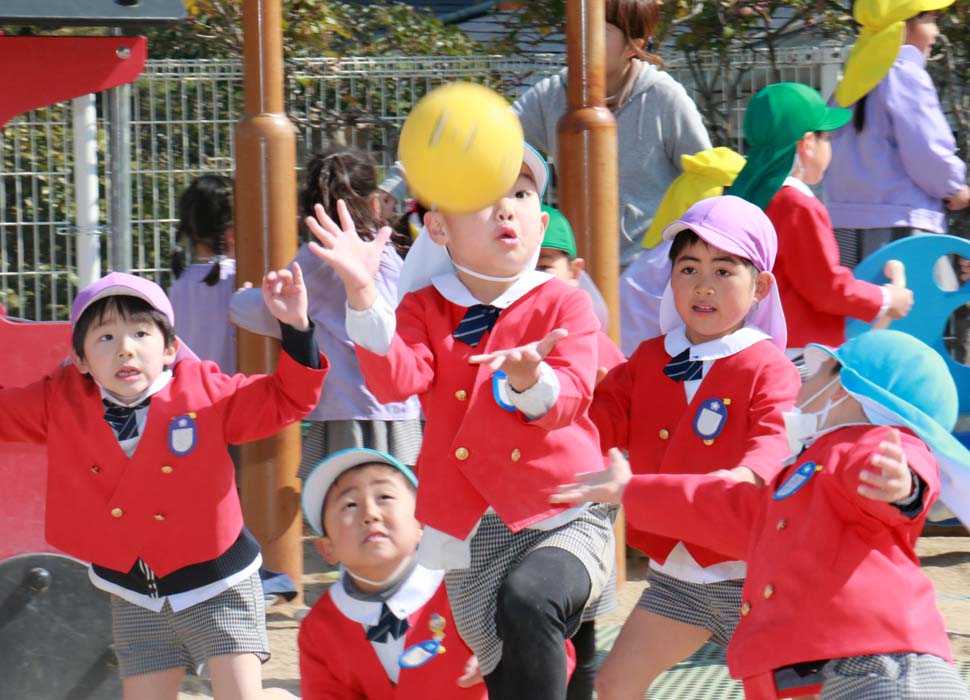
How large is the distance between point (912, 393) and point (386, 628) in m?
1.45

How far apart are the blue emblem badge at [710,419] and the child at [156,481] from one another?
0.99 metres

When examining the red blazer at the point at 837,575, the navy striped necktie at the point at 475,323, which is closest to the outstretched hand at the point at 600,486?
the red blazer at the point at 837,575

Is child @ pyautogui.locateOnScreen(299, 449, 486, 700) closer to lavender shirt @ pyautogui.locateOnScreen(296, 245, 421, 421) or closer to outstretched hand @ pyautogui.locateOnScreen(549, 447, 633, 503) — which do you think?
outstretched hand @ pyautogui.locateOnScreen(549, 447, 633, 503)

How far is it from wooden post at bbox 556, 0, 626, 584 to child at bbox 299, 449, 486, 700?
1649mm

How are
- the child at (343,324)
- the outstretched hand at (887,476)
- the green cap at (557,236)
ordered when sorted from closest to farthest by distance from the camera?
the outstretched hand at (887,476) → the green cap at (557,236) → the child at (343,324)

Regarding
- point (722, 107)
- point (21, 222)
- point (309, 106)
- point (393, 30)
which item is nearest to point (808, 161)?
point (722, 107)

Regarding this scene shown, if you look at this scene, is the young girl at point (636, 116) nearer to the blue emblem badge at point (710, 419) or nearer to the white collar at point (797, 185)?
the white collar at point (797, 185)

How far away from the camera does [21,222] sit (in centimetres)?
711

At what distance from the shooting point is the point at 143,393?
3953 millimetres

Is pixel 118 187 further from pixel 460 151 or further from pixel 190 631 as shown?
pixel 460 151

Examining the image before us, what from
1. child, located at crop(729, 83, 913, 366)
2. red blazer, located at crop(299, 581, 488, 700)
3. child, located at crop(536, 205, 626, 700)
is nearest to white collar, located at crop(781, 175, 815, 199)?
child, located at crop(729, 83, 913, 366)

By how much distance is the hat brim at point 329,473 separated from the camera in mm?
3940

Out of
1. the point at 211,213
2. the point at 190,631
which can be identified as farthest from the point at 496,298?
the point at 211,213

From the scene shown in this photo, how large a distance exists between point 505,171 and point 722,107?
493 cm
